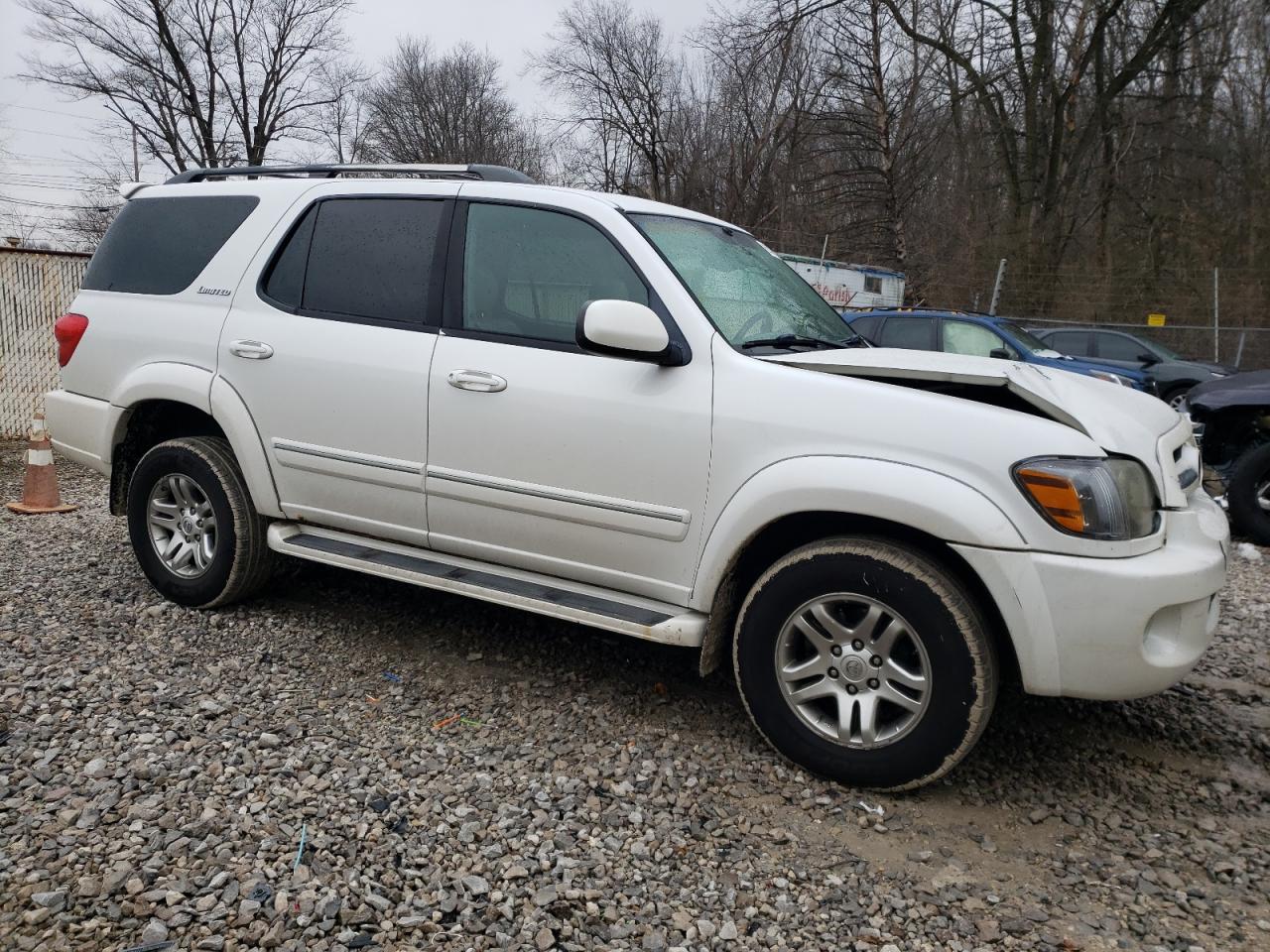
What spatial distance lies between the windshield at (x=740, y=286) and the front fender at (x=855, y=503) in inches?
23.4

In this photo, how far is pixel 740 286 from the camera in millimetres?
3730

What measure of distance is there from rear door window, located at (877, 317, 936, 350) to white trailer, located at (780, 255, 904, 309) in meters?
7.35

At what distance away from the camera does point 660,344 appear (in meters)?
3.14

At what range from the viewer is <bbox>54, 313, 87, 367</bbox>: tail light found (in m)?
4.59

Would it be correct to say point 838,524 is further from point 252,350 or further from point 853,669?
point 252,350

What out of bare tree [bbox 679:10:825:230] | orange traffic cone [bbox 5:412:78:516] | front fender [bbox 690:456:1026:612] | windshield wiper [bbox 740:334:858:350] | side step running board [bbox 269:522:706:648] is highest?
bare tree [bbox 679:10:825:230]


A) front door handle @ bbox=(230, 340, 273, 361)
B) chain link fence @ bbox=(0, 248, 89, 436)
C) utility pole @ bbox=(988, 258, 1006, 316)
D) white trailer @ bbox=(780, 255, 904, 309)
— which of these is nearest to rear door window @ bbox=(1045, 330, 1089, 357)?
utility pole @ bbox=(988, 258, 1006, 316)

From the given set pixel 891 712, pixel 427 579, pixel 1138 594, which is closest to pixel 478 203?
pixel 427 579

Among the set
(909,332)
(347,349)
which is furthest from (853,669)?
(909,332)

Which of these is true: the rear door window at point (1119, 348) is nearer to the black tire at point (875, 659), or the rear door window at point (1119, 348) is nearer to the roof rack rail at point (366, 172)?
the roof rack rail at point (366, 172)

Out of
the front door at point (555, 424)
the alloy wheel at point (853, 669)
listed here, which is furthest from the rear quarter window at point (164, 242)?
the alloy wheel at point (853, 669)

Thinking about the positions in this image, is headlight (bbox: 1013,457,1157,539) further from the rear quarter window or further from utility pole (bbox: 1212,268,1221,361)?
utility pole (bbox: 1212,268,1221,361)

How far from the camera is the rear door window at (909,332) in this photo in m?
10.6

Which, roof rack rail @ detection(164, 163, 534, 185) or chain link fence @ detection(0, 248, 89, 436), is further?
chain link fence @ detection(0, 248, 89, 436)
